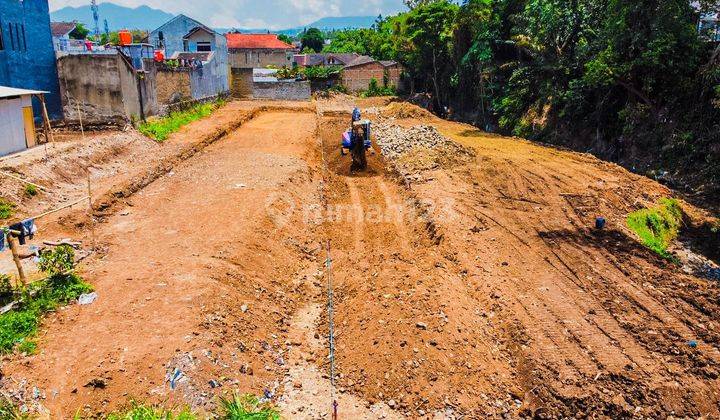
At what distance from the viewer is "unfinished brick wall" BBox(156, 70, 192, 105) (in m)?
30.2

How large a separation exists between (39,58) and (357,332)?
73.5 ft

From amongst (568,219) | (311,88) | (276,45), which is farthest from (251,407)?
(276,45)

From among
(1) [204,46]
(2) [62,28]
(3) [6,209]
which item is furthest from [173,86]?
(2) [62,28]

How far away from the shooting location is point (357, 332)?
380 inches

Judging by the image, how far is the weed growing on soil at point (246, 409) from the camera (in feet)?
21.9

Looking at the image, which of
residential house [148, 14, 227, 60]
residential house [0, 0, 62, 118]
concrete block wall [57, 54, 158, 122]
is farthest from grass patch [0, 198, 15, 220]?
residential house [148, 14, 227, 60]

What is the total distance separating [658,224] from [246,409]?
1292cm

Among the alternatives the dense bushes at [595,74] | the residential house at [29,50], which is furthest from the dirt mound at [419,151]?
the residential house at [29,50]

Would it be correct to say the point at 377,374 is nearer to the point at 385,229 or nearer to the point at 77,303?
the point at 77,303

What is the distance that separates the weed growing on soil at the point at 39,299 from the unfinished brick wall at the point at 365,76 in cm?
4518

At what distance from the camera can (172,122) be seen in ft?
95.0

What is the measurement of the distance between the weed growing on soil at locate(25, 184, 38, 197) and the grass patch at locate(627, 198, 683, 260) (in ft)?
56.2

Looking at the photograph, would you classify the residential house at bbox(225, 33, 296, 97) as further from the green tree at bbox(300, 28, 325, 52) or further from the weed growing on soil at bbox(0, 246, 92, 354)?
the weed growing on soil at bbox(0, 246, 92, 354)

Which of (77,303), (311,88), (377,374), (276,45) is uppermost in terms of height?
(276,45)
